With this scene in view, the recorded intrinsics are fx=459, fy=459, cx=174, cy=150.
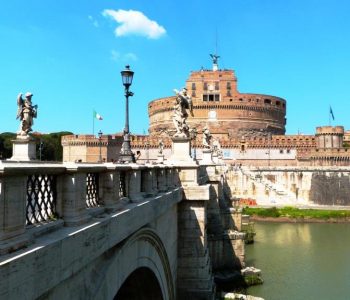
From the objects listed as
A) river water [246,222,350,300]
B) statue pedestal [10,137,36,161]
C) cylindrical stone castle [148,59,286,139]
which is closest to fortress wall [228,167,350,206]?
river water [246,222,350,300]

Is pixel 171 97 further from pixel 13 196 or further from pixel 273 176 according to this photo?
pixel 13 196

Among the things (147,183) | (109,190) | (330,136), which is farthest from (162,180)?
(330,136)

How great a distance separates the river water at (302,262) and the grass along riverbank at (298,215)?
3.87 metres

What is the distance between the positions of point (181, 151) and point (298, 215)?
1245 inches

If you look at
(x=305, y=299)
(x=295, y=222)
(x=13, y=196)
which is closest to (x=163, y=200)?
(x=13, y=196)

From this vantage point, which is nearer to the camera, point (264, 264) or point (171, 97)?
point (264, 264)

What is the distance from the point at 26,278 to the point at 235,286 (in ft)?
53.8

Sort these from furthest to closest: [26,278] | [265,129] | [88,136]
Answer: [265,129] → [88,136] → [26,278]

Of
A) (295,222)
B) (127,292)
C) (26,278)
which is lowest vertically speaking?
(295,222)

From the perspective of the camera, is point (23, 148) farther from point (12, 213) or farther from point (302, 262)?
point (302, 262)

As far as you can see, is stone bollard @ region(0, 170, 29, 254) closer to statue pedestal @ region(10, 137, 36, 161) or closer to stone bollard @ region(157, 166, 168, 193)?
stone bollard @ region(157, 166, 168, 193)

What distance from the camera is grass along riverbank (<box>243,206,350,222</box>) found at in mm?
40625

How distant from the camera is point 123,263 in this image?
5.89 metres

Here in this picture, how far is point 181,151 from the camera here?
12.2 metres
